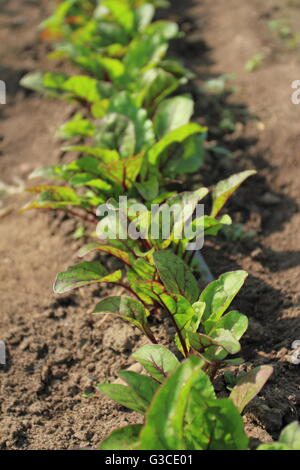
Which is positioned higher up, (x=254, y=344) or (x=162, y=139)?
(x=162, y=139)

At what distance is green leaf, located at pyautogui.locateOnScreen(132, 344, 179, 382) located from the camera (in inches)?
79.4

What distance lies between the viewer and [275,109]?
396cm

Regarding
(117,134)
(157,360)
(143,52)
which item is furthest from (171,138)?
(157,360)

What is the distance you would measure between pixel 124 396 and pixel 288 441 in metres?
0.53

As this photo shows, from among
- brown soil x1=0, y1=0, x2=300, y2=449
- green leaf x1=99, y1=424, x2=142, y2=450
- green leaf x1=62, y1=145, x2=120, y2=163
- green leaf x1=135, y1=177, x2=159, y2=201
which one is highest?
green leaf x1=62, y1=145, x2=120, y2=163

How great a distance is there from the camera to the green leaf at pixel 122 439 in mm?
1743

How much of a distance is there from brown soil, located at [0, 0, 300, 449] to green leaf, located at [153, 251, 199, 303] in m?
0.32

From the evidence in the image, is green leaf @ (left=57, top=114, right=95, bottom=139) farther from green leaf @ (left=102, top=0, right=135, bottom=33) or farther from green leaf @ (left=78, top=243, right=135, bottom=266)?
green leaf @ (left=102, top=0, right=135, bottom=33)

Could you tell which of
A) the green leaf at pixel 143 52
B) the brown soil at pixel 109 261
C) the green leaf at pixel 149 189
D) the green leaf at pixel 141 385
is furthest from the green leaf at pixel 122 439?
the green leaf at pixel 143 52

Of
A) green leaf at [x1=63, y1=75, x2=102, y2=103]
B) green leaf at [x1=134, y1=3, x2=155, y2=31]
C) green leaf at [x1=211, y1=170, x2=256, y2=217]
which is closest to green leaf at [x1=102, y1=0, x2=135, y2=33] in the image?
green leaf at [x1=134, y1=3, x2=155, y2=31]

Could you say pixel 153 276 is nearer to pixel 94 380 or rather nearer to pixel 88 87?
pixel 94 380

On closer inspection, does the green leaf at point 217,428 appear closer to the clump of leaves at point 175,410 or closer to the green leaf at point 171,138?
the clump of leaves at point 175,410
